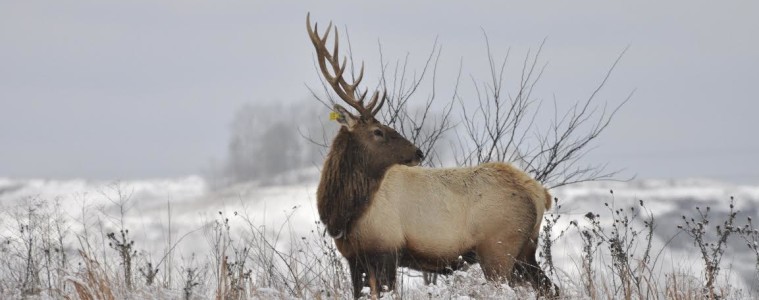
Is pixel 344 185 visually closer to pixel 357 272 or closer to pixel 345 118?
pixel 345 118

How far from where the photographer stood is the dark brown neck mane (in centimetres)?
730

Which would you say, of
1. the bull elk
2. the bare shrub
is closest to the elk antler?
the bull elk

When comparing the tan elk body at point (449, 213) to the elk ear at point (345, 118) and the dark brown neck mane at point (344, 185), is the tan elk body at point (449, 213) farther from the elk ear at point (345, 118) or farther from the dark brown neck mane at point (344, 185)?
the elk ear at point (345, 118)

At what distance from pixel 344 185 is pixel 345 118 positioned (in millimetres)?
571

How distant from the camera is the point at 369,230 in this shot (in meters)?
7.23

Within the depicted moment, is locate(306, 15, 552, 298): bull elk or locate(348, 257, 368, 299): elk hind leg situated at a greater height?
locate(306, 15, 552, 298): bull elk

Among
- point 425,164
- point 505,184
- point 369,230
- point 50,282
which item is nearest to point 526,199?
point 505,184

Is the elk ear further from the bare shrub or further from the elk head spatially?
the bare shrub

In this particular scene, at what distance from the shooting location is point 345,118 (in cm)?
751

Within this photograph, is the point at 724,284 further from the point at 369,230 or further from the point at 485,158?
the point at 485,158

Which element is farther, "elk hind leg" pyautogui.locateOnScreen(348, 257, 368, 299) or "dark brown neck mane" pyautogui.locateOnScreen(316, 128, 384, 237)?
"dark brown neck mane" pyautogui.locateOnScreen(316, 128, 384, 237)

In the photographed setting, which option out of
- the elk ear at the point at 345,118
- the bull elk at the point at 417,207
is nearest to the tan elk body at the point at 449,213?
the bull elk at the point at 417,207

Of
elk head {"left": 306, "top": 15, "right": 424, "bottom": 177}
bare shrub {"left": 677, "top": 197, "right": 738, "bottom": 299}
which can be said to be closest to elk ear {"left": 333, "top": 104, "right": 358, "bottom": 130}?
elk head {"left": 306, "top": 15, "right": 424, "bottom": 177}

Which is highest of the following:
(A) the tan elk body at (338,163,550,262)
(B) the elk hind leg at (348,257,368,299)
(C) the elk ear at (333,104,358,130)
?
(C) the elk ear at (333,104,358,130)
